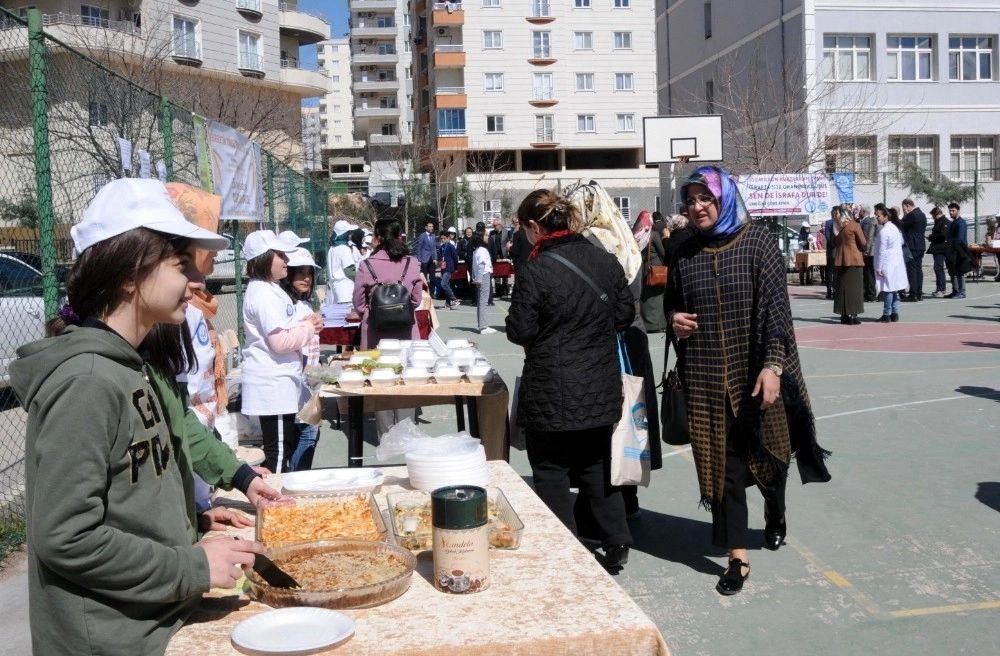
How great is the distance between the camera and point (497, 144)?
66.9 m

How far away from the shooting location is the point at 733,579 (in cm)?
482

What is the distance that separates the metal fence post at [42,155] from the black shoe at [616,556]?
11.1ft

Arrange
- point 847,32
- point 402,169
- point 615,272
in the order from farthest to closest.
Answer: point 402,169, point 847,32, point 615,272

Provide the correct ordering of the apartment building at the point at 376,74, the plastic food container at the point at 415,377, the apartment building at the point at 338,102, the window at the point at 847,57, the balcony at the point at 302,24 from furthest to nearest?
the apartment building at the point at 338,102 < the apartment building at the point at 376,74 < the balcony at the point at 302,24 < the window at the point at 847,57 < the plastic food container at the point at 415,377

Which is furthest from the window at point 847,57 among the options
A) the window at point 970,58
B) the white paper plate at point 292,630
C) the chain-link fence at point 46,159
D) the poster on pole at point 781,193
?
the white paper plate at point 292,630

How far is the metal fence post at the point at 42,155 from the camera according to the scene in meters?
5.43

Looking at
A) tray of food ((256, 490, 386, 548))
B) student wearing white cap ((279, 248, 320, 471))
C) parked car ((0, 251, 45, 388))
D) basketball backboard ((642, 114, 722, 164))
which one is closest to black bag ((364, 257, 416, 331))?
student wearing white cap ((279, 248, 320, 471))

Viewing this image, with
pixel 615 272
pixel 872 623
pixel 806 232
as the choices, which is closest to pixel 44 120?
pixel 615 272

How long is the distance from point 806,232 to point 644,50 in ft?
130

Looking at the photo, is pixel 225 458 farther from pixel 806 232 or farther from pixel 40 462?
pixel 806 232

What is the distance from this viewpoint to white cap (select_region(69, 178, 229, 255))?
6.77ft

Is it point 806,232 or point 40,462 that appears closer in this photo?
point 40,462

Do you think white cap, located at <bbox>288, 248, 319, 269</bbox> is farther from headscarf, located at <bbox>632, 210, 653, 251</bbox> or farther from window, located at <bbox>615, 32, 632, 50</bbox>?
window, located at <bbox>615, 32, 632, 50</bbox>

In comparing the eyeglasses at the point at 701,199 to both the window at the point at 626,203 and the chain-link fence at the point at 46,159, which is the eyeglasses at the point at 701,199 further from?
the window at the point at 626,203
